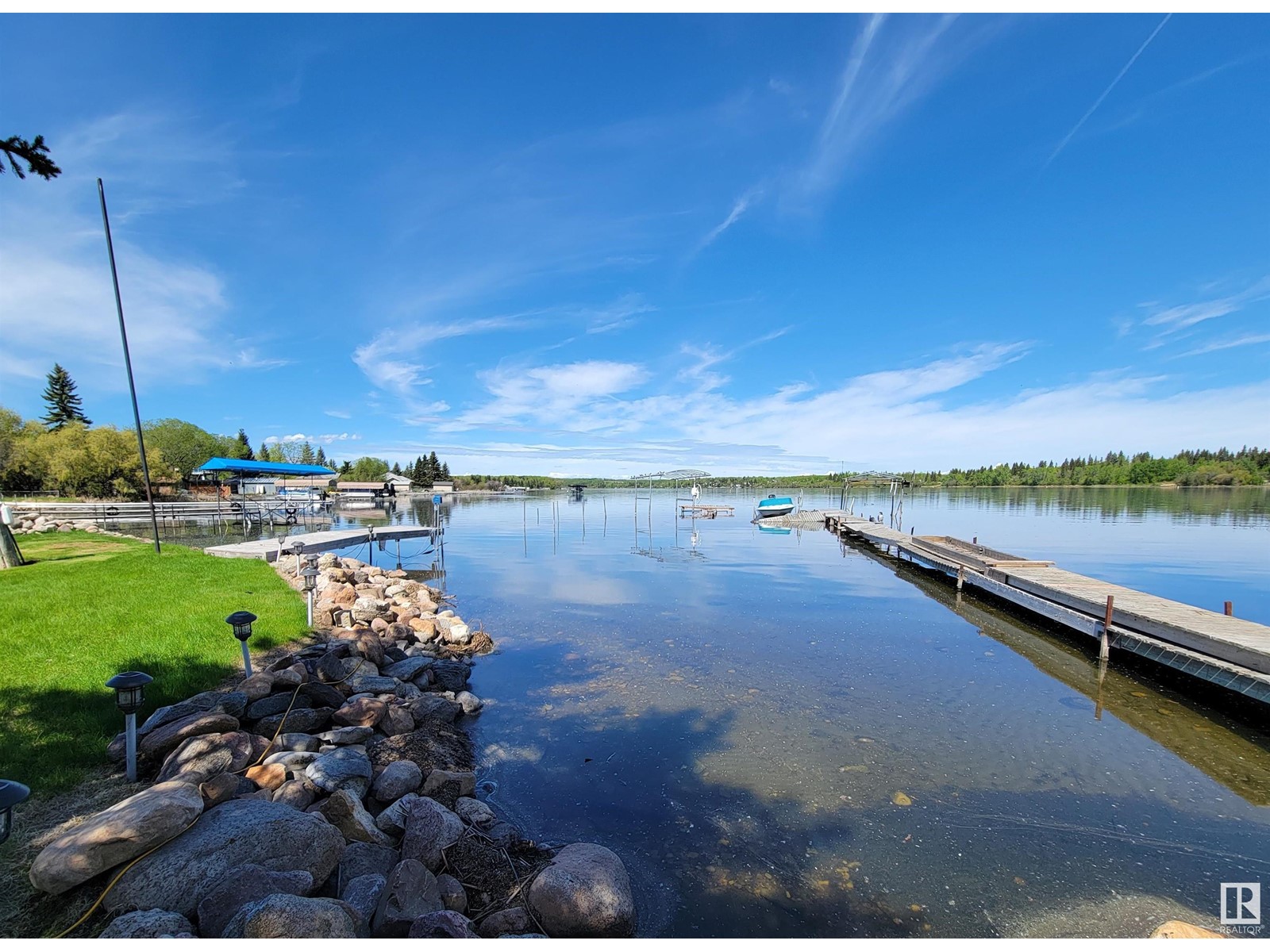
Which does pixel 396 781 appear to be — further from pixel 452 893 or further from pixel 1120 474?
pixel 1120 474

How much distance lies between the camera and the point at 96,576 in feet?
36.9

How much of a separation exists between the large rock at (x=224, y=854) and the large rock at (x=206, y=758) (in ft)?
2.00

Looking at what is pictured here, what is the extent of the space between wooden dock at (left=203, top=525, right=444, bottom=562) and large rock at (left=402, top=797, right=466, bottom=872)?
51.4 feet

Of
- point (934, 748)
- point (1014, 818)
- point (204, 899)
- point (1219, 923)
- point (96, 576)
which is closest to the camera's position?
point (204, 899)

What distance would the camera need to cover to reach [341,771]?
5.34 m

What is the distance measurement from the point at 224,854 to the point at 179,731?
208 cm

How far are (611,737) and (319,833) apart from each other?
4439 millimetres

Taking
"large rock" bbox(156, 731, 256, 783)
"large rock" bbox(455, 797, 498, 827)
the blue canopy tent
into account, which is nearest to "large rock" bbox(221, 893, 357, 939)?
"large rock" bbox(156, 731, 256, 783)

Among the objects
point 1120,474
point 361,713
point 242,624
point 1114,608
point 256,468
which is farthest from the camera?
point 1120,474

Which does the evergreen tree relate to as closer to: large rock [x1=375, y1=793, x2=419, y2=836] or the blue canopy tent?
the blue canopy tent

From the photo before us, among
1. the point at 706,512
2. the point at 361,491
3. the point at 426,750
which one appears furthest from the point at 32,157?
the point at 361,491

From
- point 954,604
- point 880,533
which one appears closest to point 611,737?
point 954,604

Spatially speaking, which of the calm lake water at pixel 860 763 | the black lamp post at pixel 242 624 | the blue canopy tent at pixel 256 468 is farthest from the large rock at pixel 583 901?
the blue canopy tent at pixel 256 468

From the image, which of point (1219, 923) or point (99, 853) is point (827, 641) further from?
point (99, 853)
